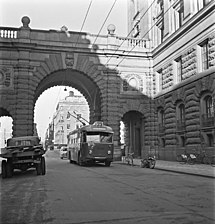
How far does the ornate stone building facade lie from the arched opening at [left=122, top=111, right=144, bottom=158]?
3445mm

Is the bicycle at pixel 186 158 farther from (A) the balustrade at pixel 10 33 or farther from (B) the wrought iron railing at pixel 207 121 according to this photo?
(A) the balustrade at pixel 10 33

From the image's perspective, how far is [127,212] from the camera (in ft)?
24.1

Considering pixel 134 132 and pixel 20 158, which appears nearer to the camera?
pixel 20 158

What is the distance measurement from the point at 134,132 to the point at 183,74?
13.8m

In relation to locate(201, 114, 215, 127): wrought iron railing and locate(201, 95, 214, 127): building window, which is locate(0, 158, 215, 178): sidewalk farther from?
locate(201, 95, 214, 127): building window

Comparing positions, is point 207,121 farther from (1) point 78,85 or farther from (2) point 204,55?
(1) point 78,85

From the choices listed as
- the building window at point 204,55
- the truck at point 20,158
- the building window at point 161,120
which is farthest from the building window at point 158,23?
the truck at point 20,158

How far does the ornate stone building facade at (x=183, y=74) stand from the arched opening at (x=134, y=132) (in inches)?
136

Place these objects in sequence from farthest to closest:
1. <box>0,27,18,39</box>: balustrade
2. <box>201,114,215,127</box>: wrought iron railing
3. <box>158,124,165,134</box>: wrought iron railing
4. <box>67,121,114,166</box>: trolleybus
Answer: <box>0,27,18,39</box>: balustrade, <box>158,124,165,134</box>: wrought iron railing, <box>67,121,114,166</box>: trolleybus, <box>201,114,215,127</box>: wrought iron railing

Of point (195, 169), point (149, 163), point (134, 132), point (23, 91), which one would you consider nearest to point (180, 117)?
point (149, 163)

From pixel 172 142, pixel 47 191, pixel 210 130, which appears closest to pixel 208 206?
pixel 47 191

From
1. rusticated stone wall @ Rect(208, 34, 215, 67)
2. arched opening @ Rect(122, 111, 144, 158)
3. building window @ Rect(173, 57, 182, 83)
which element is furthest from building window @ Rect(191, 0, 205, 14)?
arched opening @ Rect(122, 111, 144, 158)

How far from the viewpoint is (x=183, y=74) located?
92.1ft

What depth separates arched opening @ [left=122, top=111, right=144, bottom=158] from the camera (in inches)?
1481
